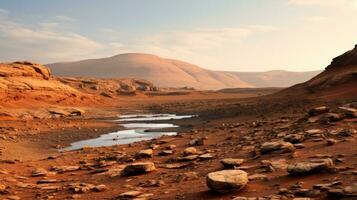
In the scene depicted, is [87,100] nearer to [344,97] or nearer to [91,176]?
[344,97]

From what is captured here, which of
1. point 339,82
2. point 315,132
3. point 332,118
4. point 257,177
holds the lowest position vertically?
point 257,177

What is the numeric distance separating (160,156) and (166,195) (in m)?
7.56

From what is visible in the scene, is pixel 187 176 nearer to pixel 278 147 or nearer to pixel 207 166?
pixel 207 166

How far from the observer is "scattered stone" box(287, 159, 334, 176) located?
1075cm

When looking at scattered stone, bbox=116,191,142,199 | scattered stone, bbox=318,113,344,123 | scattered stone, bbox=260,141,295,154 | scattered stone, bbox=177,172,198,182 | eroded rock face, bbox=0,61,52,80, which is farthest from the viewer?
eroded rock face, bbox=0,61,52,80

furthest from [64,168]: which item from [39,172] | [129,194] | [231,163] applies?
[231,163]

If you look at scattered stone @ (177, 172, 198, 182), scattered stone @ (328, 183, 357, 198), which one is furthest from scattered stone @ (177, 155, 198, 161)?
scattered stone @ (328, 183, 357, 198)

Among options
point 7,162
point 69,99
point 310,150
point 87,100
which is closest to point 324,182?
point 310,150

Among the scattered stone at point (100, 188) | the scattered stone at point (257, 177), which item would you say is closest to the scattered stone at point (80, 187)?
the scattered stone at point (100, 188)

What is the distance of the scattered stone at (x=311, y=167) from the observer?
10750 mm

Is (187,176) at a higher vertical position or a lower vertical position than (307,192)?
lower

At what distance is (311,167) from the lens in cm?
1078

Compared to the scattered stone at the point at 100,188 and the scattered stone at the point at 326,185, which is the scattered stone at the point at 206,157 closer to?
the scattered stone at the point at 100,188

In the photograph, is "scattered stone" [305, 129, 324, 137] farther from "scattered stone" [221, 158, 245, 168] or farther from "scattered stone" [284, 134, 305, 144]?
"scattered stone" [221, 158, 245, 168]
